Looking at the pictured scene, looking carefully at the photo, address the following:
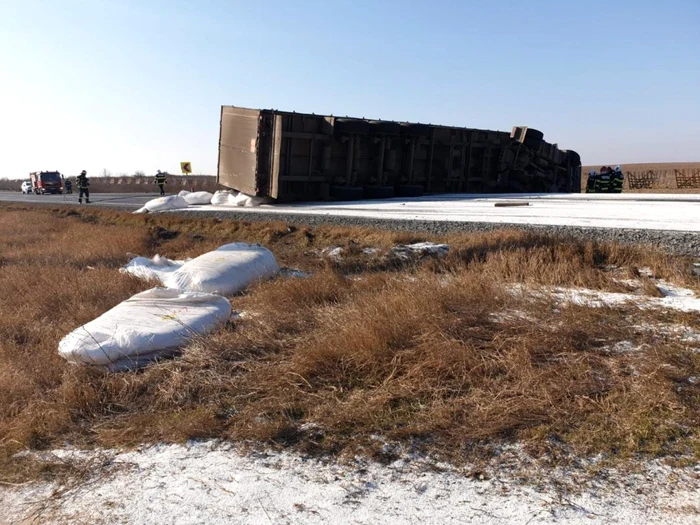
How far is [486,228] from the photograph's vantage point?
921 centimetres

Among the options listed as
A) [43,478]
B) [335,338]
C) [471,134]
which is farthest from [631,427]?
[471,134]

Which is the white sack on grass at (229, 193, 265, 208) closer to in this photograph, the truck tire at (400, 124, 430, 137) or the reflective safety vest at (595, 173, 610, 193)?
the truck tire at (400, 124, 430, 137)

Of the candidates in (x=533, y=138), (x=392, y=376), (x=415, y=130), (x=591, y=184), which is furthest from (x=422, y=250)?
(x=591, y=184)

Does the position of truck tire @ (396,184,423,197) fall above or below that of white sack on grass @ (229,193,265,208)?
above

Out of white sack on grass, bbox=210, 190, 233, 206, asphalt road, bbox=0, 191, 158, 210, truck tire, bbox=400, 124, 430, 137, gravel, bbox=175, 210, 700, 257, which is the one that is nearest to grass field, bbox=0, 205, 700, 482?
gravel, bbox=175, 210, 700, 257

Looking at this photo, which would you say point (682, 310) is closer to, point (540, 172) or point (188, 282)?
point (188, 282)

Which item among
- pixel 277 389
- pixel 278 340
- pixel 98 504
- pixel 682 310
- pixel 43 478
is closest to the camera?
pixel 98 504

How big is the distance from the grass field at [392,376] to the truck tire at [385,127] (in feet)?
34.1

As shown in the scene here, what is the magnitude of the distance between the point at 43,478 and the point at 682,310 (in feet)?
16.1

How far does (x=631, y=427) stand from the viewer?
3.12 m

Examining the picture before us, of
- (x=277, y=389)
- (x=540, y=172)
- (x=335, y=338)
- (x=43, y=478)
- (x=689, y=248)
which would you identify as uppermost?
(x=540, y=172)

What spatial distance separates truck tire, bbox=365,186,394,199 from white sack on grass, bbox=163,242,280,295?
31.6 feet

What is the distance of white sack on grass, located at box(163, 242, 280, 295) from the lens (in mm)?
6777

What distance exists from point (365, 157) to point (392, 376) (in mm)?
13533
